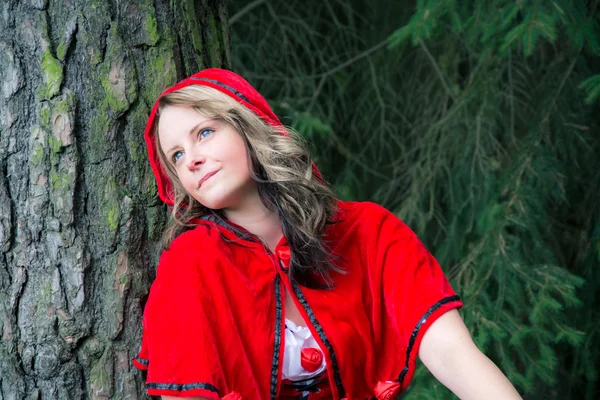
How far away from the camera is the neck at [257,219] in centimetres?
191

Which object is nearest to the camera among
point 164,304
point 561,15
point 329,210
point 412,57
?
point 164,304

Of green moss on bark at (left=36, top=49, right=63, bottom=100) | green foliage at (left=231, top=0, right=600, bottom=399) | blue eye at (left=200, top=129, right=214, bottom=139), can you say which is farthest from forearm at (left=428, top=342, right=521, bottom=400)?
green moss on bark at (left=36, top=49, right=63, bottom=100)

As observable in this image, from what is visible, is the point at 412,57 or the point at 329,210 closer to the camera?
the point at 329,210

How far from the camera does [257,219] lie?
6.30ft

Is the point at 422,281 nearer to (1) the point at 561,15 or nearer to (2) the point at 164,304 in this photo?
(2) the point at 164,304

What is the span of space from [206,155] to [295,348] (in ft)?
1.82

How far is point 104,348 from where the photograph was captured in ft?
6.21

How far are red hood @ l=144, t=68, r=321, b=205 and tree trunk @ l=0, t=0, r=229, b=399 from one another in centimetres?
8

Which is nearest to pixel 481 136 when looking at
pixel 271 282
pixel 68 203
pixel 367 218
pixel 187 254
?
pixel 367 218

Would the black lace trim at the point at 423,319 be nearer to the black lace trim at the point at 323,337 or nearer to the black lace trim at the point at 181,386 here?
the black lace trim at the point at 323,337

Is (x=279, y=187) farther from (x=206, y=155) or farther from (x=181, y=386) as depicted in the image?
(x=181, y=386)

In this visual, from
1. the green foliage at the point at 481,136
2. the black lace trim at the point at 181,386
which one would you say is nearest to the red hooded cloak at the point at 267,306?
the black lace trim at the point at 181,386

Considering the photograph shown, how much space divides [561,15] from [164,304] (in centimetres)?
176

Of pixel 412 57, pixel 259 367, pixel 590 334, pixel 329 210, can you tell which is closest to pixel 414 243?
pixel 329 210
